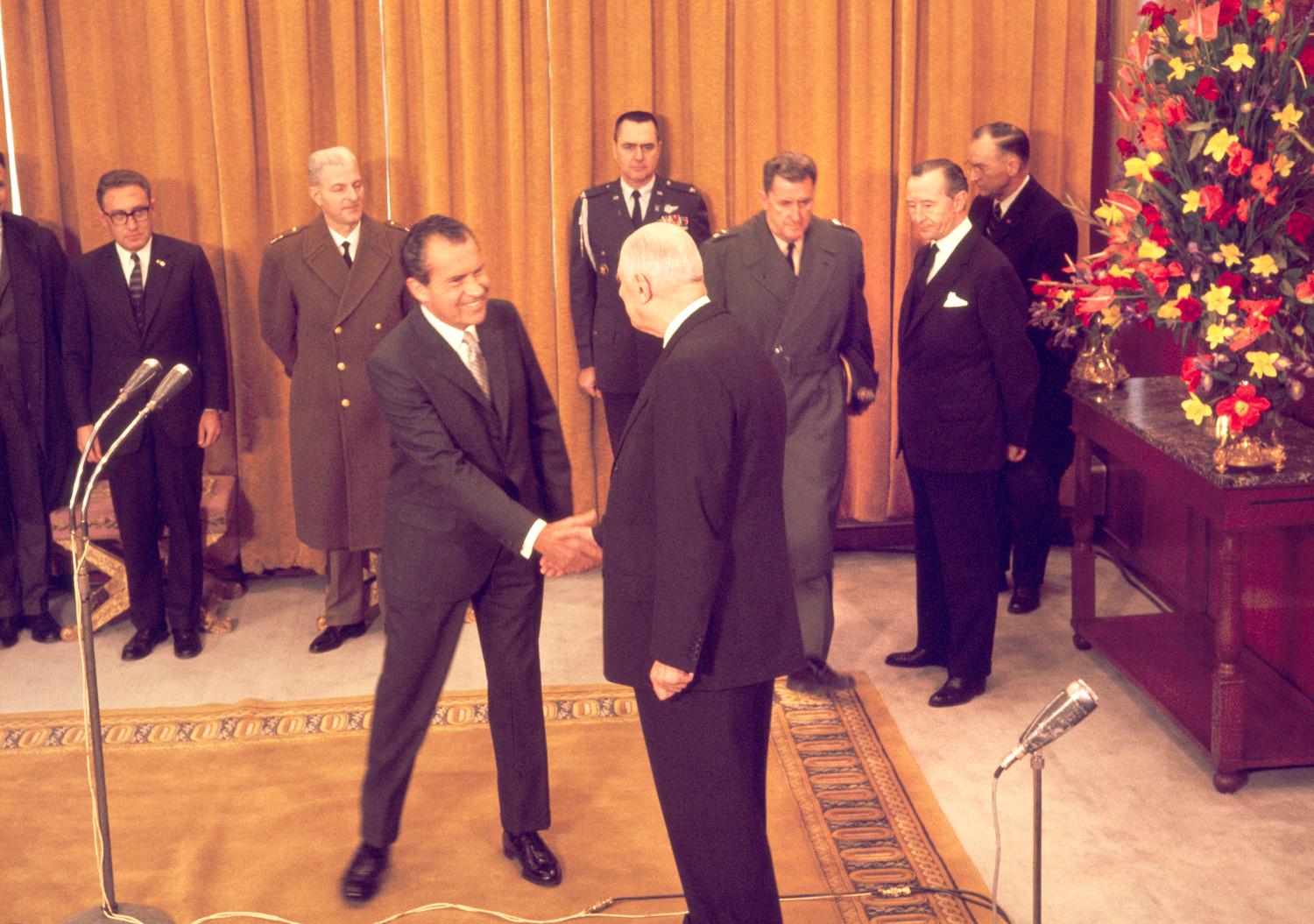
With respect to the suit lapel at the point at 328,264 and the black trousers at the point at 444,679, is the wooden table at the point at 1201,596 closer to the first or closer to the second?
the black trousers at the point at 444,679

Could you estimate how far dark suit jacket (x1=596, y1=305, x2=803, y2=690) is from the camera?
8.49 ft

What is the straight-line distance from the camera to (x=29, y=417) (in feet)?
16.8

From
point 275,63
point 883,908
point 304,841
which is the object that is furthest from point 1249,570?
point 275,63

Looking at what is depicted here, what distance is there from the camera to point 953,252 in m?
4.33

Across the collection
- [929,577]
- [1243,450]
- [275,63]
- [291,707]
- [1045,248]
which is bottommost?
[291,707]

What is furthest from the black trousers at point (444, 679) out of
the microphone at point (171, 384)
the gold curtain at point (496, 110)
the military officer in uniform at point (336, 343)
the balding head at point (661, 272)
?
the gold curtain at point (496, 110)

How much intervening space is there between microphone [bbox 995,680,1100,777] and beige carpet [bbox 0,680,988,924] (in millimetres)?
1260

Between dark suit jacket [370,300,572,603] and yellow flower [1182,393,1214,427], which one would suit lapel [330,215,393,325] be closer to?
dark suit jacket [370,300,572,603]

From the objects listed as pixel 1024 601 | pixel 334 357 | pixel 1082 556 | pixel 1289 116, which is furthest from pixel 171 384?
pixel 1024 601

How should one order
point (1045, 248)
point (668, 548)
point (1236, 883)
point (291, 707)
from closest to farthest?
point (668, 548), point (1236, 883), point (291, 707), point (1045, 248)

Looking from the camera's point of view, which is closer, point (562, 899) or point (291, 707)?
point (562, 899)

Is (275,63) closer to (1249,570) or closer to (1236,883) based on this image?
(1249,570)

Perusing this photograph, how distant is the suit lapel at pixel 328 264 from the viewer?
16.4ft

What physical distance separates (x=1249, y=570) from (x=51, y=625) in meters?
4.09
